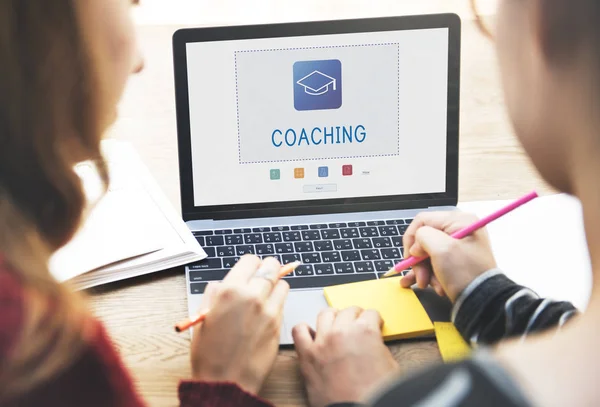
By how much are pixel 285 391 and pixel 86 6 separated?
429 millimetres

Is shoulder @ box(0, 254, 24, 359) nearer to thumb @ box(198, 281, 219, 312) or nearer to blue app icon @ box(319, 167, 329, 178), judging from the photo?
thumb @ box(198, 281, 219, 312)

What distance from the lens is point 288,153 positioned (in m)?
1.11

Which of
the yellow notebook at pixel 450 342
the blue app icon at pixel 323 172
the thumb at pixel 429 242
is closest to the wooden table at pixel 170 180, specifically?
the yellow notebook at pixel 450 342

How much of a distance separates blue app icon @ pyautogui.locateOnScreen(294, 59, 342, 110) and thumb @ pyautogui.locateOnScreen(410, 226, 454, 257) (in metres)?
0.25

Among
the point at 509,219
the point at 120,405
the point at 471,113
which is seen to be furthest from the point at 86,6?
the point at 471,113

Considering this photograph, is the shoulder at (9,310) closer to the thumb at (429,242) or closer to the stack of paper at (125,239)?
the stack of paper at (125,239)

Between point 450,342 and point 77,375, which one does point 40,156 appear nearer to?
point 77,375

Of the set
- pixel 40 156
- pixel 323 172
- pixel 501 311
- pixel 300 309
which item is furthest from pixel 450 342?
pixel 40 156

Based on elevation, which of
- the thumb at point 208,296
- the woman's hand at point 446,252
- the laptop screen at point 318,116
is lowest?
the thumb at point 208,296

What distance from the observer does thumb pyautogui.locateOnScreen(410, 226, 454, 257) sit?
93 centimetres

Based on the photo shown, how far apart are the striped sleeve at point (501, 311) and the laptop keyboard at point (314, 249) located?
139mm

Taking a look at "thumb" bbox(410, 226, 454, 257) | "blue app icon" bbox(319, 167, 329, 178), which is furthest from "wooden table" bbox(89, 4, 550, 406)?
"blue app icon" bbox(319, 167, 329, 178)

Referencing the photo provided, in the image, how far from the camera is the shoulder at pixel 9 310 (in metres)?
0.54

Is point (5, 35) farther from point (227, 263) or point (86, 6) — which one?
point (227, 263)
